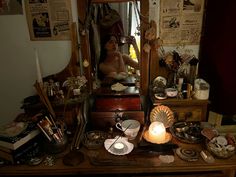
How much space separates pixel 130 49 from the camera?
1.44 metres

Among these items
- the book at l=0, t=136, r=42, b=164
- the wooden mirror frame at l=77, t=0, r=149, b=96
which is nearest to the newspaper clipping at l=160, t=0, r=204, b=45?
the wooden mirror frame at l=77, t=0, r=149, b=96

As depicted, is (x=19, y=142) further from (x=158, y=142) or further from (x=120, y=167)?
(x=158, y=142)

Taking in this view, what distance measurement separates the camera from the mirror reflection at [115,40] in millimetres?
1362

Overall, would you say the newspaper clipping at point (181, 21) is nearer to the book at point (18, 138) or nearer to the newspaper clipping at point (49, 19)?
the newspaper clipping at point (49, 19)

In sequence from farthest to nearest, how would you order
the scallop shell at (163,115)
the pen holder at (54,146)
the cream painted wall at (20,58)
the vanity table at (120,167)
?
the cream painted wall at (20,58)
the scallop shell at (163,115)
the pen holder at (54,146)
the vanity table at (120,167)

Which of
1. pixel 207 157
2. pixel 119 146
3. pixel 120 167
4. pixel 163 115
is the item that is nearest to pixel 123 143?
pixel 119 146

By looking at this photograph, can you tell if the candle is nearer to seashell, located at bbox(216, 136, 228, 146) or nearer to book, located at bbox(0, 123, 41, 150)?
seashell, located at bbox(216, 136, 228, 146)

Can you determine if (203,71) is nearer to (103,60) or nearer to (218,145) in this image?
(218,145)

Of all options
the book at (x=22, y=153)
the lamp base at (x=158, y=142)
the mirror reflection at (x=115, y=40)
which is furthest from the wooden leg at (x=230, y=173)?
the book at (x=22, y=153)

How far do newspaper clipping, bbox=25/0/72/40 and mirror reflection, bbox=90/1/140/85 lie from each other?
0.18m

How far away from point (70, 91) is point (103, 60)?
0.30 m

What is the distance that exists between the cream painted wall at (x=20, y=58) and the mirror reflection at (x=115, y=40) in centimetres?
18

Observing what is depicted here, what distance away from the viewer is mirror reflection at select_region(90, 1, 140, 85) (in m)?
1.36

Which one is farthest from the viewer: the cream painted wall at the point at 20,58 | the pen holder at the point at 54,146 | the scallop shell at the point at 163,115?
the cream painted wall at the point at 20,58
